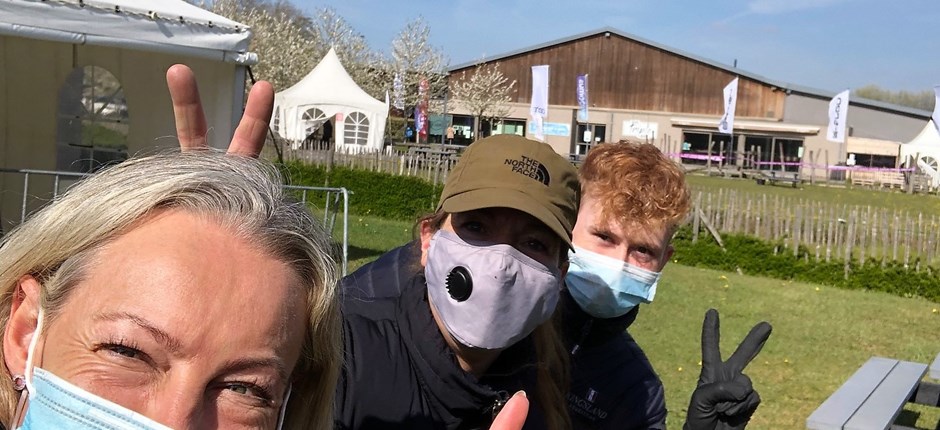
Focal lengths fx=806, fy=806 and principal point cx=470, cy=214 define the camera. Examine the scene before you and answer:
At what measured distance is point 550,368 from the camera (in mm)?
2340

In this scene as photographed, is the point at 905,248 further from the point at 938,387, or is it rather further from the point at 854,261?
the point at 938,387

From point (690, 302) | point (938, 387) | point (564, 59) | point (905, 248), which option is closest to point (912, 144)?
point (564, 59)

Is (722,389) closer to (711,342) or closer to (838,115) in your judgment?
(711,342)

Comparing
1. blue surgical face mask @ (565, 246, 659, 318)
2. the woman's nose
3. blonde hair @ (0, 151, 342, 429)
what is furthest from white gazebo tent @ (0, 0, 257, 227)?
the woman's nose

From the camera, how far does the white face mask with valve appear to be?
214cm

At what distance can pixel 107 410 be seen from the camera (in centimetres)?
111

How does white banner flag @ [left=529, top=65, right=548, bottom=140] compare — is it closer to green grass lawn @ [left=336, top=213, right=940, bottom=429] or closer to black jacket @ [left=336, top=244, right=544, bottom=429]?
green grass lawn @ [left=336, top=213, right=940, bottom=429]

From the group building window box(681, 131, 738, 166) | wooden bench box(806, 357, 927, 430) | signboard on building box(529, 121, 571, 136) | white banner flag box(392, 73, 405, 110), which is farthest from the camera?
signboard on building box(529, 121, 571, 136)

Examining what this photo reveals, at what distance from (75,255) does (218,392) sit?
31 cm

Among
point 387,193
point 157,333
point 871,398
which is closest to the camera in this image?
point 157,333

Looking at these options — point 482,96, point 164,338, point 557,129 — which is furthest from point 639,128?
point 164,338

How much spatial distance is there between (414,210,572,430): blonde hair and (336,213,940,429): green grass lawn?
4559 mm

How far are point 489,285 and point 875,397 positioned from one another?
17.0 feet

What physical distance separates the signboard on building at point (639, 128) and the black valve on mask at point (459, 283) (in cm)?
4902
